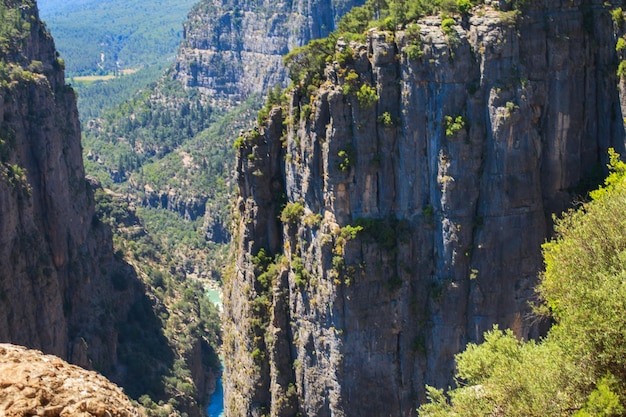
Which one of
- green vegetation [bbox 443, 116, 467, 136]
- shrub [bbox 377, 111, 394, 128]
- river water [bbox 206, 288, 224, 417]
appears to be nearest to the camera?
green vegetation [bbox 443, 116, 467, 136]

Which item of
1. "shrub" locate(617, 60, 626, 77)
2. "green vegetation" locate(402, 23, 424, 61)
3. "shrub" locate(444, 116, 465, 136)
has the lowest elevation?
"shrub" locate(444, 116, 465, 136)

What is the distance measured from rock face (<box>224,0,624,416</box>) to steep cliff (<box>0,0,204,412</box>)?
25.8 metres

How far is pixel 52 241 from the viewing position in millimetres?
77875

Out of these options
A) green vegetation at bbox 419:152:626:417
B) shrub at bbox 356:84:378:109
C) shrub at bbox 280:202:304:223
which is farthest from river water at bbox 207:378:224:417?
green vegetation at bbox 419:152:626:417

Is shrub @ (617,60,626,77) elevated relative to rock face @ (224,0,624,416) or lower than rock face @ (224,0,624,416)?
elevated

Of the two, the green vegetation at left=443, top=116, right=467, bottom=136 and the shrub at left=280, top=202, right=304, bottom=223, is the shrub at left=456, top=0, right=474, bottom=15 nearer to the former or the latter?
the green vegetation at left=443, top=116, right=467, bottom=136

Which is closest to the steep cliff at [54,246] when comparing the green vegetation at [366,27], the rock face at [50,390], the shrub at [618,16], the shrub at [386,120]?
the green vegetation at [366,27]

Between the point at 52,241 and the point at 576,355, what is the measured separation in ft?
206

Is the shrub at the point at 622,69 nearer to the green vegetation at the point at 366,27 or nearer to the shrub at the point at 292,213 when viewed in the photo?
the green vegetation at the point at 366,27

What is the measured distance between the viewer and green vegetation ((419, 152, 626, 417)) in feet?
72.3

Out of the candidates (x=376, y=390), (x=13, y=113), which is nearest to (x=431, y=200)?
(x=376, y=390)

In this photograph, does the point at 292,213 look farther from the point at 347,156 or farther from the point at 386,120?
Answer: the point at 386,120

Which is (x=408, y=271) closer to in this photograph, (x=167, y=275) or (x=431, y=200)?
(x=431, y=200)

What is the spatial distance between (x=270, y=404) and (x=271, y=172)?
15527mm
